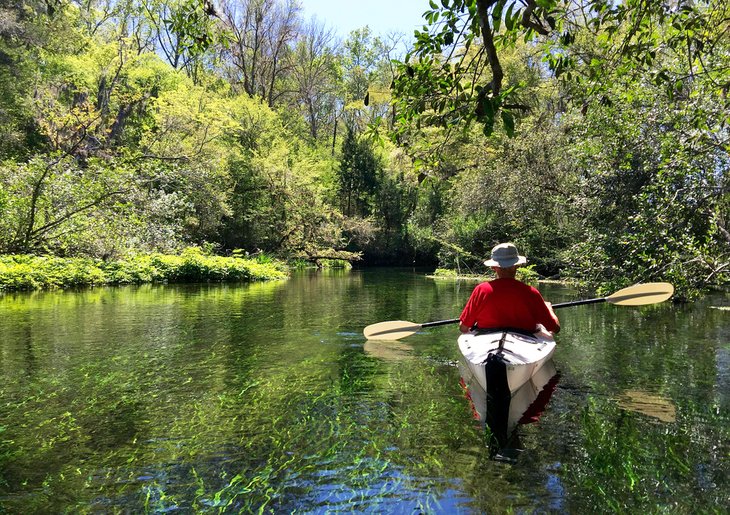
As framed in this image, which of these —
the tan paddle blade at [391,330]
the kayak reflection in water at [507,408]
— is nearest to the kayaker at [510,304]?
the kayak reflection in water at [507,408]

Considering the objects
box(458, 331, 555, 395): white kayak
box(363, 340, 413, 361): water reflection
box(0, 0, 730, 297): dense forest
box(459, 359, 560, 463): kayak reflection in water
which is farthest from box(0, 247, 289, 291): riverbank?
box(458, 331, 555, 395): white kayak

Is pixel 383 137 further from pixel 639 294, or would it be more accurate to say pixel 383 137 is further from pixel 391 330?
pixel 639 294

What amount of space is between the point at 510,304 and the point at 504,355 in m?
1.15

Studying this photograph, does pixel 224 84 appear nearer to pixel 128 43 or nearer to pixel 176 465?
pixel 128 43

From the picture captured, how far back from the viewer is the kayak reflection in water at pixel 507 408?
13.4 feet

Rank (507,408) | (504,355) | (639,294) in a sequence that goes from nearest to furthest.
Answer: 1. (504,355)
2. (507,408)
3. (639,294)

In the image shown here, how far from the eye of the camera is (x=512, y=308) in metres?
5.54

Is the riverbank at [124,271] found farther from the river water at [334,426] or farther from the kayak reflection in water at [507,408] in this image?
the kayak reflection in water at [507,408]

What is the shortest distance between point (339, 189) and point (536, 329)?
31.1m

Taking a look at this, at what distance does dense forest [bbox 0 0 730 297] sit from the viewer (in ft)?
14.3

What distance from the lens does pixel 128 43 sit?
26250mm

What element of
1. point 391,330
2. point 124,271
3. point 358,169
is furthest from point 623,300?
point 358,169

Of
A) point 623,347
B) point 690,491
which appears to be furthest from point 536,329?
point 623,347

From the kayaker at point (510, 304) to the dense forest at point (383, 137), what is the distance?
4.38 feet
